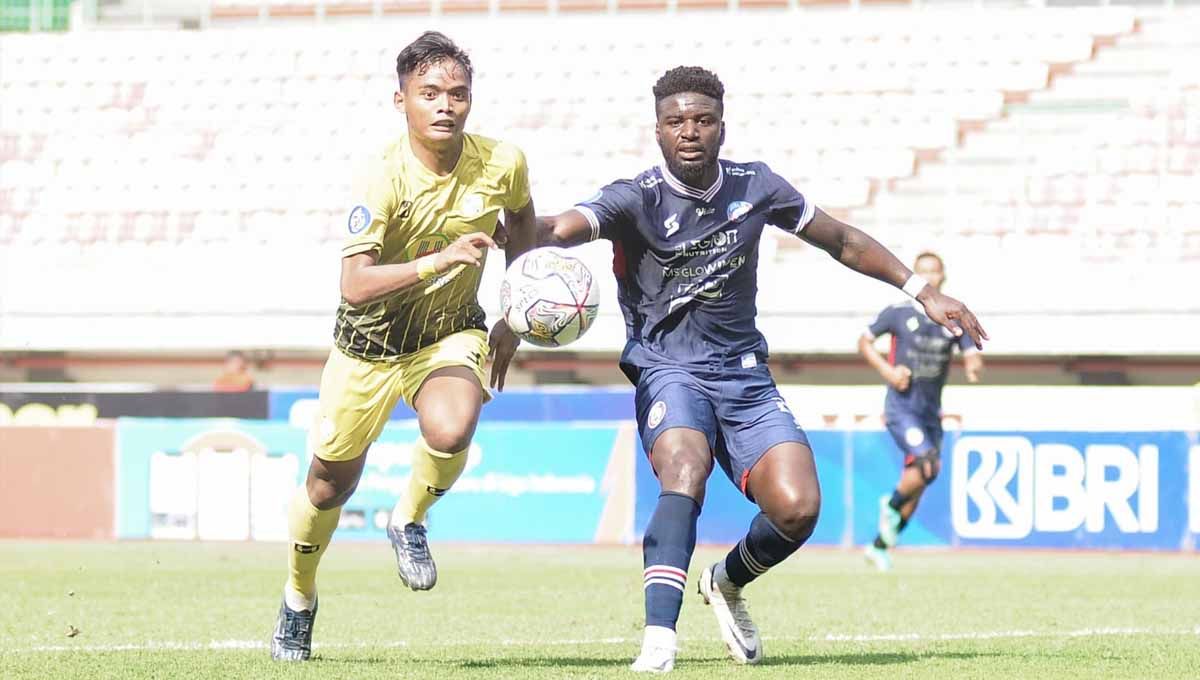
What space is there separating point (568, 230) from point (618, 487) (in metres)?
9.84

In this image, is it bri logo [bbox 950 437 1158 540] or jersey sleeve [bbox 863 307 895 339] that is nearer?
jersey sleeve [bbox 863 307 895 339]

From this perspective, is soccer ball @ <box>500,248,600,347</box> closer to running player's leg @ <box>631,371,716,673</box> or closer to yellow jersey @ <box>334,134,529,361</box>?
yellow jersey @ <box>334,134,529,361</box>

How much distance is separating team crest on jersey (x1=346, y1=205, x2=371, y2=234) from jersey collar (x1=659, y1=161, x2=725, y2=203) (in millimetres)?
1176

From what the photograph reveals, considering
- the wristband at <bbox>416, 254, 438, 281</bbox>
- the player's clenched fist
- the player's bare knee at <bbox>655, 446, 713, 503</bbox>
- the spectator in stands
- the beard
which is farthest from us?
the spectator in stands

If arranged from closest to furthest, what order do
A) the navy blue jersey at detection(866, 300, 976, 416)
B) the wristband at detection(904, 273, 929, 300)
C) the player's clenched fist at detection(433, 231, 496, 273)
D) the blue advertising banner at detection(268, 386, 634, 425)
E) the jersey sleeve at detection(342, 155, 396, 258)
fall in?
the player's clenched fist at detection(433, 231, 496, 273) < the jersey sleeve at detection(342, 155, 396, 258) < the wristband at detection(904, 273, 929, 300) < the navy blue jersey at detection(866, 300, 976, 416) < the blue advertising banner at detection(268, 386, 634, 425)

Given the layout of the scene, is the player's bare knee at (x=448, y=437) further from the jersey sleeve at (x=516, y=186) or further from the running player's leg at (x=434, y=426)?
the jersey sleeve at (x=516, y=186)

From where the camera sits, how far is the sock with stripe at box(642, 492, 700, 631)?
6.35m

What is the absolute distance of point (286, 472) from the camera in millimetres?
16578

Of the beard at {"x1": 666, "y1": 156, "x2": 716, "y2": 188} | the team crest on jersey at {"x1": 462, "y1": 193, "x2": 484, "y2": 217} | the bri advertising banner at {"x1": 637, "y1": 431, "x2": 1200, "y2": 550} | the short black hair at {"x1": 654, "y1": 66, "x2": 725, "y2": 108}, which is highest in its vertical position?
the short black hair at {"x1": 654, "y1": 66, "x2": 725, "y2": 108}

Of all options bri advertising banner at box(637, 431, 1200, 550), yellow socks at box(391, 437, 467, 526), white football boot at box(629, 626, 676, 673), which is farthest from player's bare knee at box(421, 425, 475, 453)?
bri advertising banner at box(637, 431, 1200, 550)

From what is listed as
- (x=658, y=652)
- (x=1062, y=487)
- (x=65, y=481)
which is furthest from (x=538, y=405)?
(x=658, y=652)

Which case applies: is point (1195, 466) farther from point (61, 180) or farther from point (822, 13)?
point (61, 180)

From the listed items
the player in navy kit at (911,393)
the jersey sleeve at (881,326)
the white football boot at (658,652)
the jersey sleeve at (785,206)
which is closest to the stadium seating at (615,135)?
the jersey sleeve at (881,326)

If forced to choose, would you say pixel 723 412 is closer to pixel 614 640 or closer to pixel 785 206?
pixel 785 206
